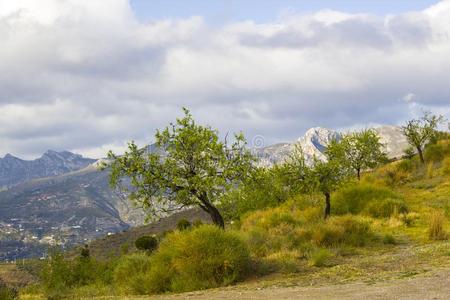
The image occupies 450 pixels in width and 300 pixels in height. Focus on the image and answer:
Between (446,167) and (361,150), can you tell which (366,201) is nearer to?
(446,167)

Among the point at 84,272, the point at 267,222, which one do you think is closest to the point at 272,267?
the point at 267,222

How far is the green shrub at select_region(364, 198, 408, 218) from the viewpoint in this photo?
37.1 metres

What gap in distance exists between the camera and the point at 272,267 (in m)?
20.6

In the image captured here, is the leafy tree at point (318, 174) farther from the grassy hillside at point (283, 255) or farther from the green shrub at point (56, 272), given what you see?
the green shrub at point (56, 272)

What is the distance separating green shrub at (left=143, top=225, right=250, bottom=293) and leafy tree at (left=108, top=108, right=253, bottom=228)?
572 cm

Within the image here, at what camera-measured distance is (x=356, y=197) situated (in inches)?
1623

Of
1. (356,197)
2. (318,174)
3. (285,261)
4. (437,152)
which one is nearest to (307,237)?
(285,261)

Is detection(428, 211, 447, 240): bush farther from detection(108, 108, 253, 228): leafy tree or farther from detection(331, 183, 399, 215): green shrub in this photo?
detection(331, 183, 399, 215): green shrub

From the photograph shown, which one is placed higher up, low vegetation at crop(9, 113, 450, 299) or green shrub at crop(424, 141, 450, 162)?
green shrub at crop(424, 141, 450, 162)

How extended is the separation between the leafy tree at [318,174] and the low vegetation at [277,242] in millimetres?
74

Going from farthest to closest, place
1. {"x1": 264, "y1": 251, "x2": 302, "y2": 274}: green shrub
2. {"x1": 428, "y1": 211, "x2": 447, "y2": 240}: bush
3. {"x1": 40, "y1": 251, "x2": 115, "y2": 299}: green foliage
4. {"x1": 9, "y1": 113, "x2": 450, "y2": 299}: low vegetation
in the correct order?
{"x1": 40, "y1": 251, "x2": 115, "y2": 299}: green foliage
{"x1": 428, "y1": 211, "x2": 447, "y2": 240}: bush
{"x1": 264, "y1": 251, "x2": 302, "y2": 274}: green shrub
{"x1": 9, "y1": 113, "x2": 450, "y2": 299}: low vegetation

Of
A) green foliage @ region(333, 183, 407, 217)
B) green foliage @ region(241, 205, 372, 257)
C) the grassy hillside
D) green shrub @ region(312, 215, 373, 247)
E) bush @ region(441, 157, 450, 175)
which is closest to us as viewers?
Answer: the grassy hillside

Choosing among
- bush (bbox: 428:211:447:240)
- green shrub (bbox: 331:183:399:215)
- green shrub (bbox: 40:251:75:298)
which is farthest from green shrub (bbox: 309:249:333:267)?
green shrub (bbox: 331:183:399:215)

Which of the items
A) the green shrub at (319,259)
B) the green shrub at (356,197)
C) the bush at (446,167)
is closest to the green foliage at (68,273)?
the green shrub at (319,259)
